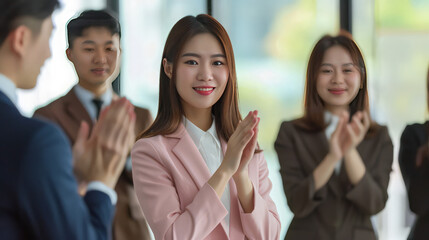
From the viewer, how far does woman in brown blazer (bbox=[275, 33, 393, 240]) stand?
243 centimetres

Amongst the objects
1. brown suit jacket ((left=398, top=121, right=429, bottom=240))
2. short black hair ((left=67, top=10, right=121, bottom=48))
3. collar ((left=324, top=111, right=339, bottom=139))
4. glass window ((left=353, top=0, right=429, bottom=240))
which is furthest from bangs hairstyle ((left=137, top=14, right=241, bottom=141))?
glass window ((left=353, top=0, right=429, bottom=240))

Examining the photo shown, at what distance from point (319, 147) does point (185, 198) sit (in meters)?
0.94

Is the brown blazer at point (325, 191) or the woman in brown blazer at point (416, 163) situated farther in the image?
the woman in brown blazer at point (416, 163)

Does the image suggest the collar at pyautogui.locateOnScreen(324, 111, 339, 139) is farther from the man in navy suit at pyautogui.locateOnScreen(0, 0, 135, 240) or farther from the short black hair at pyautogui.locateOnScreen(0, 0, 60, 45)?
the short black hair at pyautogui.locateOnScreen(0, 0, 60, 45)

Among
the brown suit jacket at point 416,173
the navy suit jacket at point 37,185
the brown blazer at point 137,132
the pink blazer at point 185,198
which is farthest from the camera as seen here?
the brown suit jacket at point 416,173

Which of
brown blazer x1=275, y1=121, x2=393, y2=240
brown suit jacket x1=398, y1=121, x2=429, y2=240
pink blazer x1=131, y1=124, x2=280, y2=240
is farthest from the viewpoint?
brown suit jacket x1=398, y1=121, x2=429, y2=240

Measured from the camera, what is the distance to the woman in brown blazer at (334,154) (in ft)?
7.97

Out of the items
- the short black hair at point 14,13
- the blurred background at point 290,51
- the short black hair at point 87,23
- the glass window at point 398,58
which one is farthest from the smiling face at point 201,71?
the glass window at point 398,58

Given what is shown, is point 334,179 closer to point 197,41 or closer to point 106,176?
point 197,41

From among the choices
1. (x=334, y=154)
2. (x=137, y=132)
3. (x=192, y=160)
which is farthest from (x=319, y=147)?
(x=192, y=160)

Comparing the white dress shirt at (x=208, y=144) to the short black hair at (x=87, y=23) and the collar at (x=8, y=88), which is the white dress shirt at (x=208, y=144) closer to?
the short black hair at (x=87, y=23)

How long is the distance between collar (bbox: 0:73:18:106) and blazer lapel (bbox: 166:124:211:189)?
0.64 meters

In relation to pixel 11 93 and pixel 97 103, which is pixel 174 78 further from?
pixel 11 93

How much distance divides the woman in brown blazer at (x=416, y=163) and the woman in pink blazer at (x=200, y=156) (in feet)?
3.17
